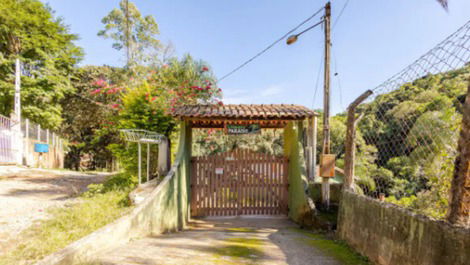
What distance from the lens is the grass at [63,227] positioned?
3.04 metres

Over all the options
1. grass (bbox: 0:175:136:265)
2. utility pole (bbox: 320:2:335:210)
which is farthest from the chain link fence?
utility pole (bbox: 320:2:335:210)

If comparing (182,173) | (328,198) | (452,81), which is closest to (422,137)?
(452,81)

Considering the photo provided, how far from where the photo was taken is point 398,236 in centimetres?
240

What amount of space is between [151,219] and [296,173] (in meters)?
3.64

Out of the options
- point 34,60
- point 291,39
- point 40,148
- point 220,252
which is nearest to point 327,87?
point 291,39

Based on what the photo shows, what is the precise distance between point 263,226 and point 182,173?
7.93ft

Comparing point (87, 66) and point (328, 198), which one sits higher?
point (87, 66)

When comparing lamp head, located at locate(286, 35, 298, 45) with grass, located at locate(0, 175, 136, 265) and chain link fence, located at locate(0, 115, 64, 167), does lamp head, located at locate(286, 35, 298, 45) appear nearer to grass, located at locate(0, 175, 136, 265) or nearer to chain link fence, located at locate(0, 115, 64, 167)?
grass, located at locate(0, 175, 136, 265)

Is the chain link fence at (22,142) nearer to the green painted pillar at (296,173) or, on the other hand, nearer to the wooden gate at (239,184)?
the wooden gate at (239,184)

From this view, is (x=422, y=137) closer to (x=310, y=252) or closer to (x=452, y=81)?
(x=452, y=81)

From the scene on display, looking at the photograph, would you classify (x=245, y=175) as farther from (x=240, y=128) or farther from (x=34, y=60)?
(x=34, y=60)

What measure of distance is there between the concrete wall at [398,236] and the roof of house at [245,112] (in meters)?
2.44

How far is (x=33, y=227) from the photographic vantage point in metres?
4.21

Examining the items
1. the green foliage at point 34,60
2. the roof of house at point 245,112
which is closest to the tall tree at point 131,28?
the green foliage at point 34,60
